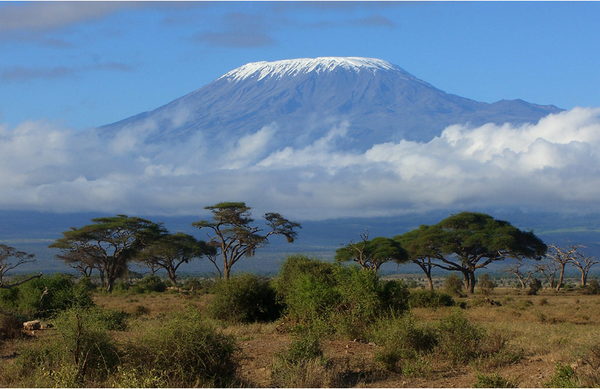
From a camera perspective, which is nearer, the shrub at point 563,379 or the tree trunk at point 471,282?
the shrub at point 563,379

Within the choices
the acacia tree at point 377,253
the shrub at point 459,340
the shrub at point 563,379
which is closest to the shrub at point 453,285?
the acacia tree at point 377,253

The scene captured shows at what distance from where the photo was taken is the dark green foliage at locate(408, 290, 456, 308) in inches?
1131

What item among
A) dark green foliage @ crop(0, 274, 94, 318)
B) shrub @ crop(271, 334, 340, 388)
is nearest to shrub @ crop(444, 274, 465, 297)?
dark green foliage @ crop(0, 274, 94, 318)

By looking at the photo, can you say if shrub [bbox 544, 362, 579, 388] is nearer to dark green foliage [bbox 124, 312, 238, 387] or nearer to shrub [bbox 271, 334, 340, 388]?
shrub [bbox 271, 334, 340, 388]

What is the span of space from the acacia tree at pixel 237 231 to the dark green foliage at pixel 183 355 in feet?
135

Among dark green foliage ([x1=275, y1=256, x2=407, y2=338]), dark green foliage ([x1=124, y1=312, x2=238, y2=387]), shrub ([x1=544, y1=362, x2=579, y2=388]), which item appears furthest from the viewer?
dark green foliage ([x1=275, y1=256, x2=407, y2=338])

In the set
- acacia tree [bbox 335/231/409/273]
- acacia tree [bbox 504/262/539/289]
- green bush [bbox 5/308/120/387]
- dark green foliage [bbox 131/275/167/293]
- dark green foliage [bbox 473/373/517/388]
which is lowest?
acacia tree [bbox 504/262/539/289]

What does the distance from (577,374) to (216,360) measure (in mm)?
6434

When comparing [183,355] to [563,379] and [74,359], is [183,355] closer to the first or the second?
[74,359]

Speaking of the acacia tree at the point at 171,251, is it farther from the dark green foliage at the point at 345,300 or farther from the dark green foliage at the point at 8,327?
the dark green foliage at the point at 8,327

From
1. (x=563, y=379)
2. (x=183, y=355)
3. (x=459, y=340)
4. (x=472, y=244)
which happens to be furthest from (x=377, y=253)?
(x=183, y=355)

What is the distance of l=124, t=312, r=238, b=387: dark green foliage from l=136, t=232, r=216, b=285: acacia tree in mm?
45156

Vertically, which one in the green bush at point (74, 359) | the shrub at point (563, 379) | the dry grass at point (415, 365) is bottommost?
the dry grass at point (415, 365)

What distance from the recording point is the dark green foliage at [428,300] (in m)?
28.7
